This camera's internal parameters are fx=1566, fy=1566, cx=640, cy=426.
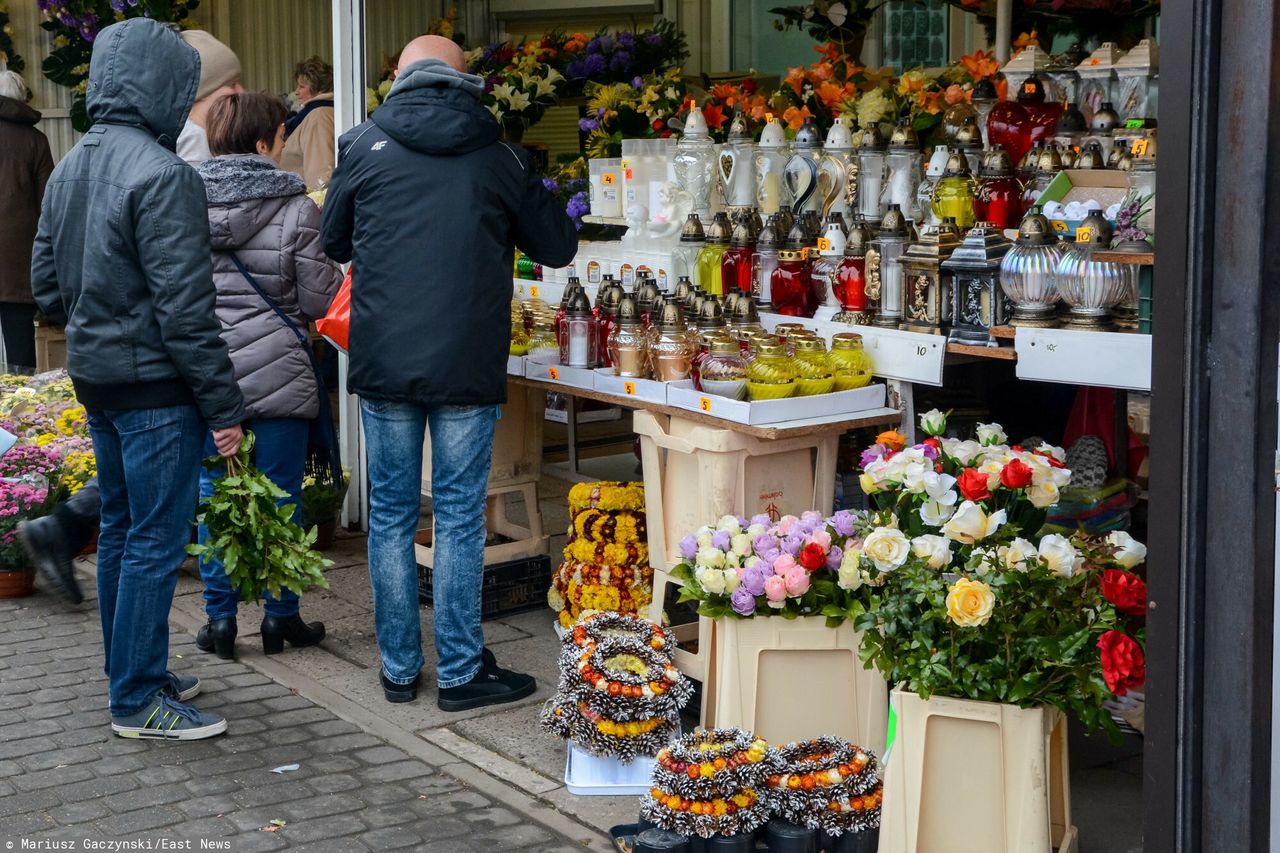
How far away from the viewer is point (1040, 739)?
321 cm

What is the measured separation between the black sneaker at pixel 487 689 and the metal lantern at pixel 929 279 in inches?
60.4

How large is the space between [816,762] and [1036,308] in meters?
1.33

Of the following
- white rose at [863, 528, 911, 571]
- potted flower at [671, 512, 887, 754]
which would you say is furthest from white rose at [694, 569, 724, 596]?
white rose at [863, 528, 911, 571]

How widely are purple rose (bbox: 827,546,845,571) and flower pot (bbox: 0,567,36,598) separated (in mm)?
3314

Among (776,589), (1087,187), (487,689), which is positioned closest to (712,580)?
(776,589)

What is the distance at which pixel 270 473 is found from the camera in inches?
193

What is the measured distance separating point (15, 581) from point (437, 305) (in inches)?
96.6

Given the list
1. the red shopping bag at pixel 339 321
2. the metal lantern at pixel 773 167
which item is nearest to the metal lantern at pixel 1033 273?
the metal lantern at pixel 773 167

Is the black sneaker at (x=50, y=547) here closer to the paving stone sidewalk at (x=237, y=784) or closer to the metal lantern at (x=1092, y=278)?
the paving stone sidewalk at (x=237, y=784)

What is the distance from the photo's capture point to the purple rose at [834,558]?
3.78m

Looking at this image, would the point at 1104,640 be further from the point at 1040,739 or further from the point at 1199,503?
the point at 1199,503

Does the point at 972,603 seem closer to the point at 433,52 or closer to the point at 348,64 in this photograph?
the point at 433,52

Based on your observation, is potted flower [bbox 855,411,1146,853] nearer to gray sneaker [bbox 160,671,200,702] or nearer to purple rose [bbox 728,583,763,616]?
purple rose [bbox 728,583,763,616]

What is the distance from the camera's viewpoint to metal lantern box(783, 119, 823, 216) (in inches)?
199
